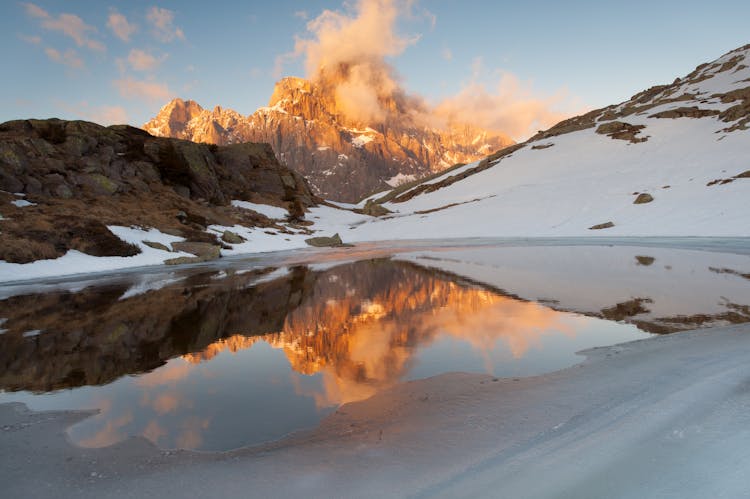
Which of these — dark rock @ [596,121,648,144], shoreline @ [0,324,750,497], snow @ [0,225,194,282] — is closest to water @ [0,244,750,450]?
shoreline @ [0,324,750,497]

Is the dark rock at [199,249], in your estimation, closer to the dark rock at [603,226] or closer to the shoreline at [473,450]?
the shoreline at [473,450]

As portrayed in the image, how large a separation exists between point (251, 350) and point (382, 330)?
2.46 metres

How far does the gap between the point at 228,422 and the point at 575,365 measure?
456 cm

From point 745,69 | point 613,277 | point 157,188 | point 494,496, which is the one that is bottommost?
point 613,277

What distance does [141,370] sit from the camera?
6.39 metres

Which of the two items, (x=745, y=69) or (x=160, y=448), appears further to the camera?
(x=745, y=69)

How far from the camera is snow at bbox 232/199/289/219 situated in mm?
57562

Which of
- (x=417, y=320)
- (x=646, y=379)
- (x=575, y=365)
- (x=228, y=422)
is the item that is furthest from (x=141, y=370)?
(x=646, y=379)

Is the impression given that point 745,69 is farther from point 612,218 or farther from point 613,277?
point 613,277

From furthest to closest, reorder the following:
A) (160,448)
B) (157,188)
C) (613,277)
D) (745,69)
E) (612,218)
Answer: (745,69)
(157,188)
(612,218)
(613,277)
(160,448)

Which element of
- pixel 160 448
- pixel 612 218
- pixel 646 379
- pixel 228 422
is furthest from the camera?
pixel 612 218

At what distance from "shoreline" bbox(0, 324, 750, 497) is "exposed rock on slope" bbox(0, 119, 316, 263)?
20116mm

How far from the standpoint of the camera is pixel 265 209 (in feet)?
195

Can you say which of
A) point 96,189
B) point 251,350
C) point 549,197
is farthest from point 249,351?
point 549,197
